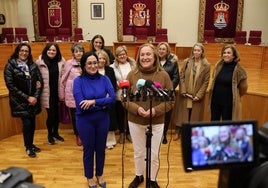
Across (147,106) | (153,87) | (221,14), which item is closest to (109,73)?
(147,106)

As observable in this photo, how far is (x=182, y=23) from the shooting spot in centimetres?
943

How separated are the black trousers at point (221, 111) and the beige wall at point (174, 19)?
6295 mm

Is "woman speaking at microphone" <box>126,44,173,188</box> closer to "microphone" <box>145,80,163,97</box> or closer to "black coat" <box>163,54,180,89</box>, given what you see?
"microphone" <box>145,80,163,97</box>

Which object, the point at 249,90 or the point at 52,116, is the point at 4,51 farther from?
the point at 249,90

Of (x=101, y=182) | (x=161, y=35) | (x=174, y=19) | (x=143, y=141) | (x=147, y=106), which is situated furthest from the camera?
(x=174, y=19)

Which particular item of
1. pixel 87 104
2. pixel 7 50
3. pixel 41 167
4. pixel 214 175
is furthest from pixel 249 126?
pixel 7 50

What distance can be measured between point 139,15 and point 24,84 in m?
6.49

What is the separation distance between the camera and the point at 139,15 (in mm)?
9289

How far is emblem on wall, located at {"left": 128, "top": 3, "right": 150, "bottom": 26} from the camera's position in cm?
924

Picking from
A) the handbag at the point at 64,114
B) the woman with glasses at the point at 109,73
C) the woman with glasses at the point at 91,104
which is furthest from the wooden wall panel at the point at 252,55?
the woman with glasses at the point at 91,104

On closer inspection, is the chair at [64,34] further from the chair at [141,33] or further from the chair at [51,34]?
the chair at [141,33]

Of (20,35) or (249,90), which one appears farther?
(20,35)

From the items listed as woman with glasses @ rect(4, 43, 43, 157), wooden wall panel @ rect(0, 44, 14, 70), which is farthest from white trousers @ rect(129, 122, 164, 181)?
wooden wall panel @ rect(0, 44, 14, 70)

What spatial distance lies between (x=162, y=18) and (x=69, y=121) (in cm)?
615
